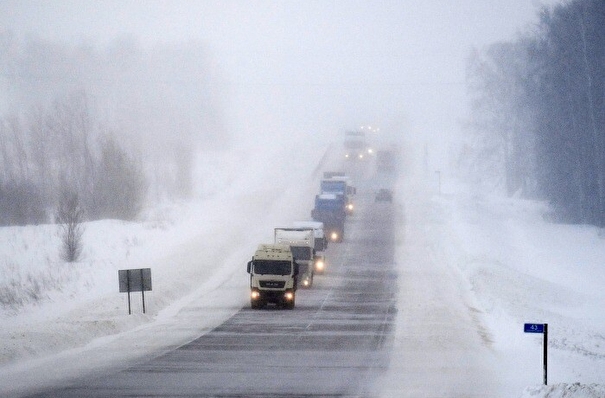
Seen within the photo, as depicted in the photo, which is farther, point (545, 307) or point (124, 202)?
point (124, 202)

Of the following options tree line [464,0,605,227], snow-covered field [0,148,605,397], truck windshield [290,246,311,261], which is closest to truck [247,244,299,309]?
snow-covered field [0,148,605,397]

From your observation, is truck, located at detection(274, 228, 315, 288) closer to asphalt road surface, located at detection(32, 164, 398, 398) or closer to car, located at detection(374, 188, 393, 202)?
asphalt road surface, located at detection(32, 164, 398, 398)

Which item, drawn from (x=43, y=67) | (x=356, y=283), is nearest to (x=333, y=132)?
(x=43, y=67)

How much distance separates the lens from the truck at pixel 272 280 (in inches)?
1474

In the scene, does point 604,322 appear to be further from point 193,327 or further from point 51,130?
point 51,130

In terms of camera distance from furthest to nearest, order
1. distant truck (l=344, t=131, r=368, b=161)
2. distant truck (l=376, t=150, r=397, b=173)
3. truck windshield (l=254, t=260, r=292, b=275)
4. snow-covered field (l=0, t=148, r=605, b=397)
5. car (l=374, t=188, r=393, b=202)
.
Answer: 1. distant truck (l=344, t=131, r=368, b=161)
2. distant truck (l=376, t=150, r=397, b=173)
3. car (l=374, t=188, r=393, b=202)
4. truck windshield (l=254, t=260, r=292, b=275)
5. snow-covered field (l=0, t=148, r=605, b=397)

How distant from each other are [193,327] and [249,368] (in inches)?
395

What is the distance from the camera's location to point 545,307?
41.8 metres

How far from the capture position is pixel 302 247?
45.6m

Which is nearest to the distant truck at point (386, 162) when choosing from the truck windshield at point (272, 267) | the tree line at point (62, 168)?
the tree line at point (62, 168)

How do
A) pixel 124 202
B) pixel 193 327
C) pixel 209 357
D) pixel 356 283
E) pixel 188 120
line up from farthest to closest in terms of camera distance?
pixel 188 120 < pixel 124 202 < pixel 356 283 < pixel 193 327 < pixel 209 357

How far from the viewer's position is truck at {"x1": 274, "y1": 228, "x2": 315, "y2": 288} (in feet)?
147

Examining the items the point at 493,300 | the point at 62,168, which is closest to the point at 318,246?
the point at 493,300

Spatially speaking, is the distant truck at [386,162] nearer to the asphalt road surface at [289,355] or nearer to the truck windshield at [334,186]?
the truck windshield at [334,186]
